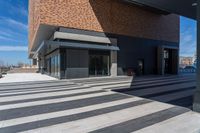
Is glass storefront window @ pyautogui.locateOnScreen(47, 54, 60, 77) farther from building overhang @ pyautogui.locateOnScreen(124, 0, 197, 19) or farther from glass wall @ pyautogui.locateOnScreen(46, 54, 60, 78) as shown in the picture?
building overhang @ pyautogui.locateOnScreen(124, 0, 197, 19)

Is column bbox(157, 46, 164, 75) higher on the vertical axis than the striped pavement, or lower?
higher

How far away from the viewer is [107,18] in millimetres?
23250

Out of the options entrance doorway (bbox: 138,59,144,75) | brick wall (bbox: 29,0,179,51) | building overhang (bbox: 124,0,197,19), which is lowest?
entrance doorway (bbox: 138,59,144,75)

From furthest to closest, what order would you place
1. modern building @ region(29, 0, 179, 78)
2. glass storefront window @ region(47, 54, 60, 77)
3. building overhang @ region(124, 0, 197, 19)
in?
glass storefront window @ region(47, 54, 60, 77) < modern building @ region(29, 0, 179, 78) < building overhang @ region(124, 0, 197, 19)

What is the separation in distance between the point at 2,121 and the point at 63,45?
14017 millimetres

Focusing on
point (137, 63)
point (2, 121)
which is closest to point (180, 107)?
point (2, 121)

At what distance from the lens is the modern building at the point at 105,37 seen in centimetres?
1984

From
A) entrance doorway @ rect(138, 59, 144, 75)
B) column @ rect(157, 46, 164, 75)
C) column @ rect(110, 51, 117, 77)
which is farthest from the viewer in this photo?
column @ rect(157, 46, 164, 75)

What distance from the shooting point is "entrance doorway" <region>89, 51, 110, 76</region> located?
2283 centimetres

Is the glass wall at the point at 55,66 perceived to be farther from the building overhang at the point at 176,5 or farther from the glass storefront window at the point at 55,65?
the building overhang at the point at 176,5

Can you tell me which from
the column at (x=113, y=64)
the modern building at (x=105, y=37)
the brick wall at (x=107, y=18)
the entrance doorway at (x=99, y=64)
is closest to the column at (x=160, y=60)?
the modern building at (x=105, y=37)

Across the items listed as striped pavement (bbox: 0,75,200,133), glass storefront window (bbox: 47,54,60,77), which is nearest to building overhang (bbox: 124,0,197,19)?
striped pavement (bbox: 0,75,200,133)

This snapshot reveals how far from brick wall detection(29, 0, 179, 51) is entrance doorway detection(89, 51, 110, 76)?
124 inches

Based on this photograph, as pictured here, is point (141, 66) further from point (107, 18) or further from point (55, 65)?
point (55, 65)
